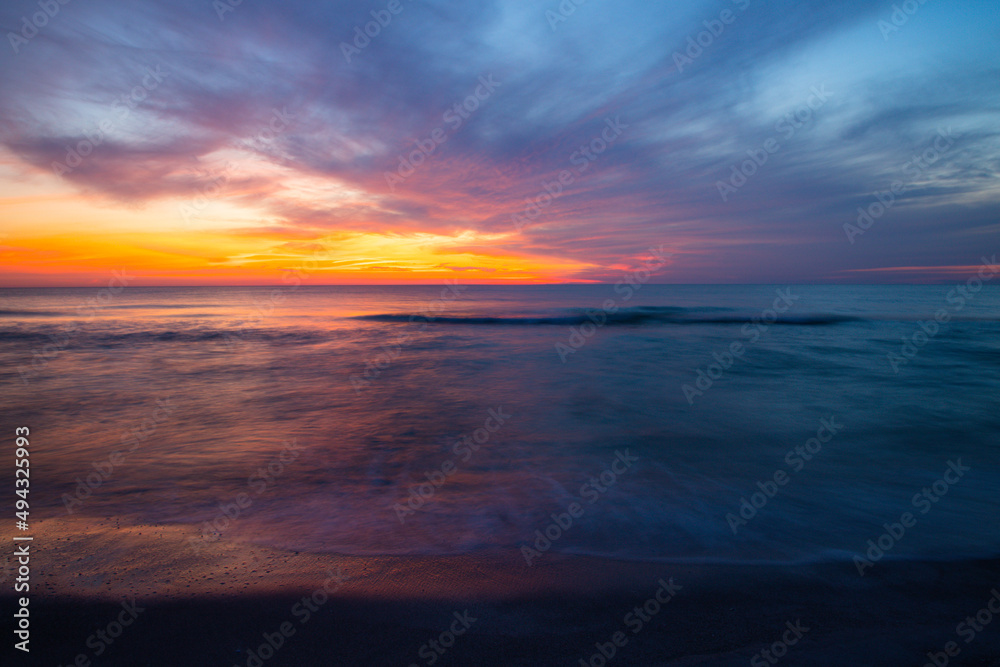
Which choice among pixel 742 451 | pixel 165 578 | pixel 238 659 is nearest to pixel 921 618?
pixel 742 451

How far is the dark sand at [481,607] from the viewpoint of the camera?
2721 millimetres

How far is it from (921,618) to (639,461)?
3.35 meters

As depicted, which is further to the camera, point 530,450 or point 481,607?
point 530,450

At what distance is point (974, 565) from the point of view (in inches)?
148

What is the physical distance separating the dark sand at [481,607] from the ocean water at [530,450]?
1.06ft

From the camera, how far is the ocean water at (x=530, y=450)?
4309 mm

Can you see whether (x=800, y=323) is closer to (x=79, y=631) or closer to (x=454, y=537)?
(x=454, y=537)

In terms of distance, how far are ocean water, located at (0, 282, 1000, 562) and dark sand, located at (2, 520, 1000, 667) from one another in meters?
0.32

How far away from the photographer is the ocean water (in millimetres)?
4309

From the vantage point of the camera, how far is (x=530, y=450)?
22.3 feet

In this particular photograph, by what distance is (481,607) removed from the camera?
312cm

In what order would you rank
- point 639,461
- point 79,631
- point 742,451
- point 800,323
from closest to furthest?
point 79,631 < point 639,461 < point 742,451 < point 800,323

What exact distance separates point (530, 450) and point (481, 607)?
12.2ft

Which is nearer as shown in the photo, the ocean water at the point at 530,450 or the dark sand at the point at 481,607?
the dark sand at the point at 481,607
